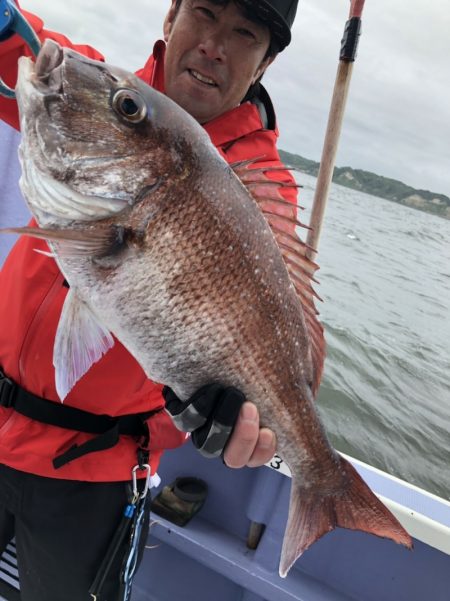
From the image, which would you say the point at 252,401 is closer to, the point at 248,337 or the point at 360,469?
the point at 248,337

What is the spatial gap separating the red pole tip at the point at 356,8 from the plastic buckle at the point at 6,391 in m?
3.42

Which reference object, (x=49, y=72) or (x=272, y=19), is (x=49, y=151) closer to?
(x=49, y=72)

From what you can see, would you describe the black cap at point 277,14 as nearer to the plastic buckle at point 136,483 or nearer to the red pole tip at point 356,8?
the red pole tip at point 356,8

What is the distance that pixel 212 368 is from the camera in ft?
5.65

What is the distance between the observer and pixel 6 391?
6.50 ft

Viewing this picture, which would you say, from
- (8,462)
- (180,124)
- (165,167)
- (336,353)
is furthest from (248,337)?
(336,353)

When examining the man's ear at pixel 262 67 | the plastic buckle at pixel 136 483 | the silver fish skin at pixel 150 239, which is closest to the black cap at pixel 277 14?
the man's ear at pixel 262 67

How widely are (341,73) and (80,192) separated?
9.43 feet

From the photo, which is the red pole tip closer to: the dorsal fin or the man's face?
the man's face

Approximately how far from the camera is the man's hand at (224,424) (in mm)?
1701

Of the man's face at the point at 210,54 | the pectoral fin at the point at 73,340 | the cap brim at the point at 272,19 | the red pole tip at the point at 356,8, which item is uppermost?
the red pole tip at the point at 356,8

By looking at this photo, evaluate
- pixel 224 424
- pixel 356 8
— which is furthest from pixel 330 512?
pixel 356 8

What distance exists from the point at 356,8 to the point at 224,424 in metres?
3.28

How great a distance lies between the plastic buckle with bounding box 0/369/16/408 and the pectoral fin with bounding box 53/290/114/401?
0.45 m
